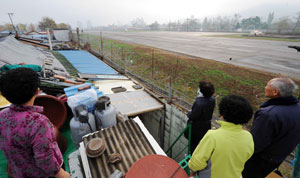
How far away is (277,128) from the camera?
2254 millimetres

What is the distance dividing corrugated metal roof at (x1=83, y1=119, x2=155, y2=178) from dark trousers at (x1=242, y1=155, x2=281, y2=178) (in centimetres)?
178

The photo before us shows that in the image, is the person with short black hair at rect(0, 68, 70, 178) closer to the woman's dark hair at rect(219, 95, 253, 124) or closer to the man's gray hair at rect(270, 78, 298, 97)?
the woman's dark hair at rect(219, 95, 253, 124)

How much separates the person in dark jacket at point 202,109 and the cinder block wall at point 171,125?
79.4 inches

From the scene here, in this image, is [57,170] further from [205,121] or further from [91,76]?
[91,76]

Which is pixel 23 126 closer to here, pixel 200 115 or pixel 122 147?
pixel 122 147

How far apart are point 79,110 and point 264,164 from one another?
11.5ft

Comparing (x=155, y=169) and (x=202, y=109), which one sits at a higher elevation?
(x=202, y=109)

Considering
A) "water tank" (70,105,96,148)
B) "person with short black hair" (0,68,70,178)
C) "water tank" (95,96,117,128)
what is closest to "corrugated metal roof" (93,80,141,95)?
"water tank" (95,96,117,128)

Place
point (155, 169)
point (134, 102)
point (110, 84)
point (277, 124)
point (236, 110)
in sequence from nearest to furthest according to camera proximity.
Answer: point (236, 110), point (155, 169), point (277, 124), point (134, 102), point (110, 84)

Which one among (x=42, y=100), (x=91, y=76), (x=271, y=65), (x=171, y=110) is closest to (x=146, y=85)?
(x=171, y=110)

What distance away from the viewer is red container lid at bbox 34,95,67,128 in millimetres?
3312

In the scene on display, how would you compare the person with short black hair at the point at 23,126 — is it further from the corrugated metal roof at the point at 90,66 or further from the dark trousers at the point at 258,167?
the corrugated metal roof at the point at 90,66

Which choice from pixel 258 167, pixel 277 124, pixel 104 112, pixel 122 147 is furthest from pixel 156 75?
pixel 277 124

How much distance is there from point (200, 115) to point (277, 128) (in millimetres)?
1427
